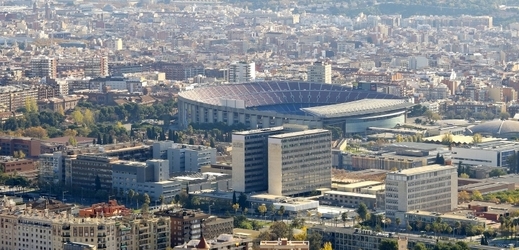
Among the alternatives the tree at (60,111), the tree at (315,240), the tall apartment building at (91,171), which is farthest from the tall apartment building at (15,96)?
the tree at (315,240)

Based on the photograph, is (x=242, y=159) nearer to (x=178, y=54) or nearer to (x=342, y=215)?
(x=342, y=215)

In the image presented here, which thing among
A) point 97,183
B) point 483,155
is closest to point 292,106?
point 483,155

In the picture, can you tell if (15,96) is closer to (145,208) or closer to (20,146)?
(20,146)

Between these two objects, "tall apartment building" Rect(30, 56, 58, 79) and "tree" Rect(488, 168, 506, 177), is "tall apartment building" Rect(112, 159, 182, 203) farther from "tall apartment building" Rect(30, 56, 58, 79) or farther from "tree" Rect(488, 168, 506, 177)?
"tall apartment building" Rect(30, 56, 58, 79)

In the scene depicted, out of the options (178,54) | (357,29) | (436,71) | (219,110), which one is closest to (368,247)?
(219,110)

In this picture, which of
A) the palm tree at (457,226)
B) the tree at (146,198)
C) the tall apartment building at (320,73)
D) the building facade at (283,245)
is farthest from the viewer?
the tall apartment building at (320,73)

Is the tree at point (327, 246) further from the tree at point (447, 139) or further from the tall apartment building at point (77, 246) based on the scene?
the tree at point (447, 139)
